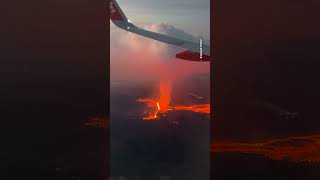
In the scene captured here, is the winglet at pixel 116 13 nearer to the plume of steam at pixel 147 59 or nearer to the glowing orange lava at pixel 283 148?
the plume of steam at pixel 147 59

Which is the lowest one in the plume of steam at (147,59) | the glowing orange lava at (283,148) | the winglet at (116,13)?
the glowing orange lava at (283,148)

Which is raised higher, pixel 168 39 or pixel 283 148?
pixel 168 39

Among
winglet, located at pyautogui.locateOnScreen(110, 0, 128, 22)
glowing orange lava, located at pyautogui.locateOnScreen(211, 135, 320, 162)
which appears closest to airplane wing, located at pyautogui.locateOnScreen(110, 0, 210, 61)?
winglet, located at pyautogui.locateOnScreen(110, 0, 128, 22)

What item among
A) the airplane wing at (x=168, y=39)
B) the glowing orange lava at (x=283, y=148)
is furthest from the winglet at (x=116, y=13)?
the glowing orange lava at (x=283, y=148)

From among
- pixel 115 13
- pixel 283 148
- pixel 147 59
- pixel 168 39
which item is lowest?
pixel 283 148

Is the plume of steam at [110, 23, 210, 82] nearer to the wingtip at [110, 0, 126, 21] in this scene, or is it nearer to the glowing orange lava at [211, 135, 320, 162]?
the wingtip at [110, 0, 126, 21]

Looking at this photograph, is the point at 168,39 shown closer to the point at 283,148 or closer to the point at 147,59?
the point at 147,59

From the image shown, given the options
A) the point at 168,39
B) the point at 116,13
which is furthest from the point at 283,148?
the point at 116,13

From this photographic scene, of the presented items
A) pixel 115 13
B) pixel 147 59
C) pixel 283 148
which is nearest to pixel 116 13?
pixel 115 13
